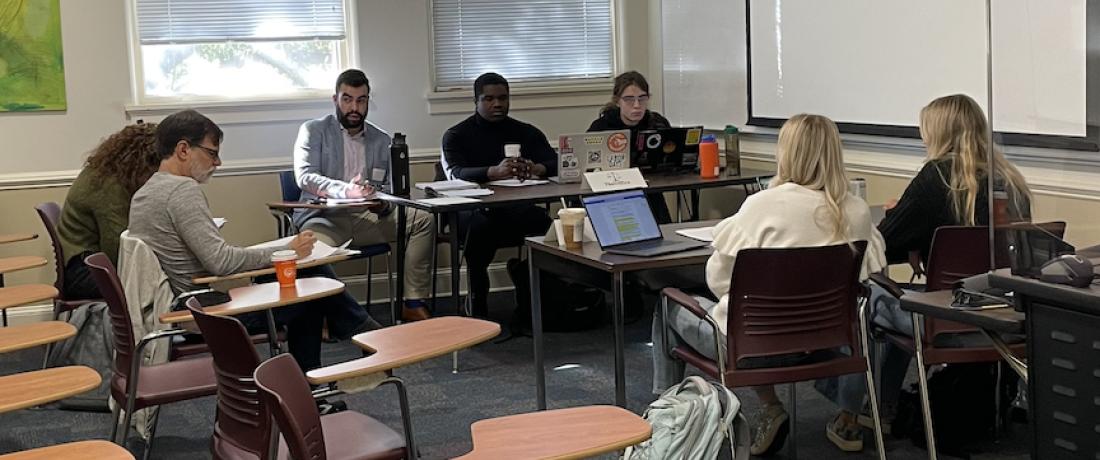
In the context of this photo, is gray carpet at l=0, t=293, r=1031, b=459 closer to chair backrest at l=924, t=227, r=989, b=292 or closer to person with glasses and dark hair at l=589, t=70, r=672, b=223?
chair backrest at l=924, t=227, r=989, b=292

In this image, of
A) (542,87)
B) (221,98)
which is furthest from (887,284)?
(221,98)

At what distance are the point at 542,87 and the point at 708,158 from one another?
153cm

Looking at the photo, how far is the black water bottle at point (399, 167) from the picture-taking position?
5672 millimetres

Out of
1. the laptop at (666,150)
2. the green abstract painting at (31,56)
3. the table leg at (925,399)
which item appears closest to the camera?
the table leg at (925,399)

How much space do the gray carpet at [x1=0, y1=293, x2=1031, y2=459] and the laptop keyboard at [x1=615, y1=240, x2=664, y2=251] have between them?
0.69 meters

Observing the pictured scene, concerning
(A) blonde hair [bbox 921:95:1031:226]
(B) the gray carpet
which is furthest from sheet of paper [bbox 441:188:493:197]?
(A) blonde hair [bbox 921:95:1031:226]

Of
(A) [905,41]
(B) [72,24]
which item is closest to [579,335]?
(A) [905,41]

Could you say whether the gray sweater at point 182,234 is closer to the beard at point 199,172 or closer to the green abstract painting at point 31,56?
the beard at point 199,172

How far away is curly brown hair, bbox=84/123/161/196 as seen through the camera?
4523 mm

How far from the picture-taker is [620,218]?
388 centimetres

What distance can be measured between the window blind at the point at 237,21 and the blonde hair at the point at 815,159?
3813 mm

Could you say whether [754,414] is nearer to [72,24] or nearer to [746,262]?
[746,262]

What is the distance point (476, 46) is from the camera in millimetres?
6945

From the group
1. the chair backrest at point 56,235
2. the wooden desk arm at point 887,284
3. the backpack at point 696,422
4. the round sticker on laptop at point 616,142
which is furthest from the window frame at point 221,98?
the backpack at point 696,422
